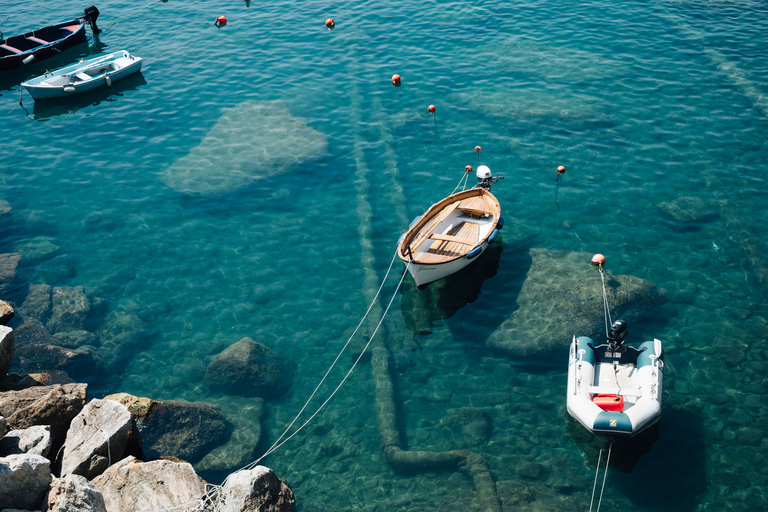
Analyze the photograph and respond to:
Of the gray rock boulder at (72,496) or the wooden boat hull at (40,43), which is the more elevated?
the wooden boat hull at (40,43)

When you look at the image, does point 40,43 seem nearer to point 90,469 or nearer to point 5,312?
point 5,312

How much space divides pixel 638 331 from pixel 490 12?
3015 cm

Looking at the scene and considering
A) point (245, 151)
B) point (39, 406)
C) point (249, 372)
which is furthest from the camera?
point (245, 151)

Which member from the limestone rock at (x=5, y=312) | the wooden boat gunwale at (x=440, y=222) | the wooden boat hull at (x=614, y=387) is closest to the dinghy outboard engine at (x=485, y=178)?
the wooden boat gunwale at (x=440, y=222)

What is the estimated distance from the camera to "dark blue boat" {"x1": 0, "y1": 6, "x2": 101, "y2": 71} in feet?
119

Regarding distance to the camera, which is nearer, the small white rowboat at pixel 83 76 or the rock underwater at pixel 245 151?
the rock underwater at pixel 245 151

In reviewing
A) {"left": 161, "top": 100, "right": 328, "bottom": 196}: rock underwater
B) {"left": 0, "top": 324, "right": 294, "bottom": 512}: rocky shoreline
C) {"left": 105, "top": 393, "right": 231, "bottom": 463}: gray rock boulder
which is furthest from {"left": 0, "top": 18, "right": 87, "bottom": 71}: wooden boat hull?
{"left": 105, "top": 393, "right": 231, "bottom": 463}: gray rock boulder

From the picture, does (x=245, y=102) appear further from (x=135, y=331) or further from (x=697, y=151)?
(x=697, y=151)

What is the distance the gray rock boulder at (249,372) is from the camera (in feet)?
55.6

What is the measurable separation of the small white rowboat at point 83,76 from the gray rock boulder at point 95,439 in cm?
2652

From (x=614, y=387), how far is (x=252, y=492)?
994 centimetres

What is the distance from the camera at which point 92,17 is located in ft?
132

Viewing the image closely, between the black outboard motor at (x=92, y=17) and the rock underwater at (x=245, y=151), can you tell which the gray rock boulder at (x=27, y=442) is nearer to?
the rock underwater at (x=245, y=151)

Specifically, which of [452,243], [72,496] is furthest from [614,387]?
[72,496]
